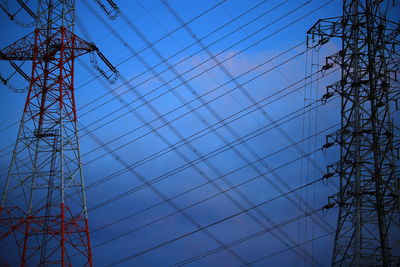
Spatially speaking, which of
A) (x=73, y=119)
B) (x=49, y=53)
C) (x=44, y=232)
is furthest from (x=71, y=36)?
(x=44, y=232)

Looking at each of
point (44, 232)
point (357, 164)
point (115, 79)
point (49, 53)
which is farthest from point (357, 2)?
point (44, 232)

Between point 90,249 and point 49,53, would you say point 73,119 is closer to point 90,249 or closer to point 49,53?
point 49,53

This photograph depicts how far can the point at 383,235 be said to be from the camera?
1579 centimetres

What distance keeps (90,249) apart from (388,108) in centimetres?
1507

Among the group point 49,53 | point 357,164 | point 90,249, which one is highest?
point 49,53

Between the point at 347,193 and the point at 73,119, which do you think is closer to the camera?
the point at 347,193

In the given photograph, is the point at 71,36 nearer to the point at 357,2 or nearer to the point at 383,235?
the point at 357,2

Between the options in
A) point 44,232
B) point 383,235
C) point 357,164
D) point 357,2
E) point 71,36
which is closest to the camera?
point 383,235

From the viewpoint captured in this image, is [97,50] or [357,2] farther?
[97,50]

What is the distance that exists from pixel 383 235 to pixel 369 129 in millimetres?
4343

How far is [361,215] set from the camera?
16.7 m

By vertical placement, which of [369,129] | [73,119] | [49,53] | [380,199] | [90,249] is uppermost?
[49,53]

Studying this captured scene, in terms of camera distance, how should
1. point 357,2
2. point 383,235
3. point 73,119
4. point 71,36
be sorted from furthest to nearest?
1. point 71,36
2. point 73,119
3. point 357,2
4. point 383,235

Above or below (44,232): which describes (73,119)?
above
